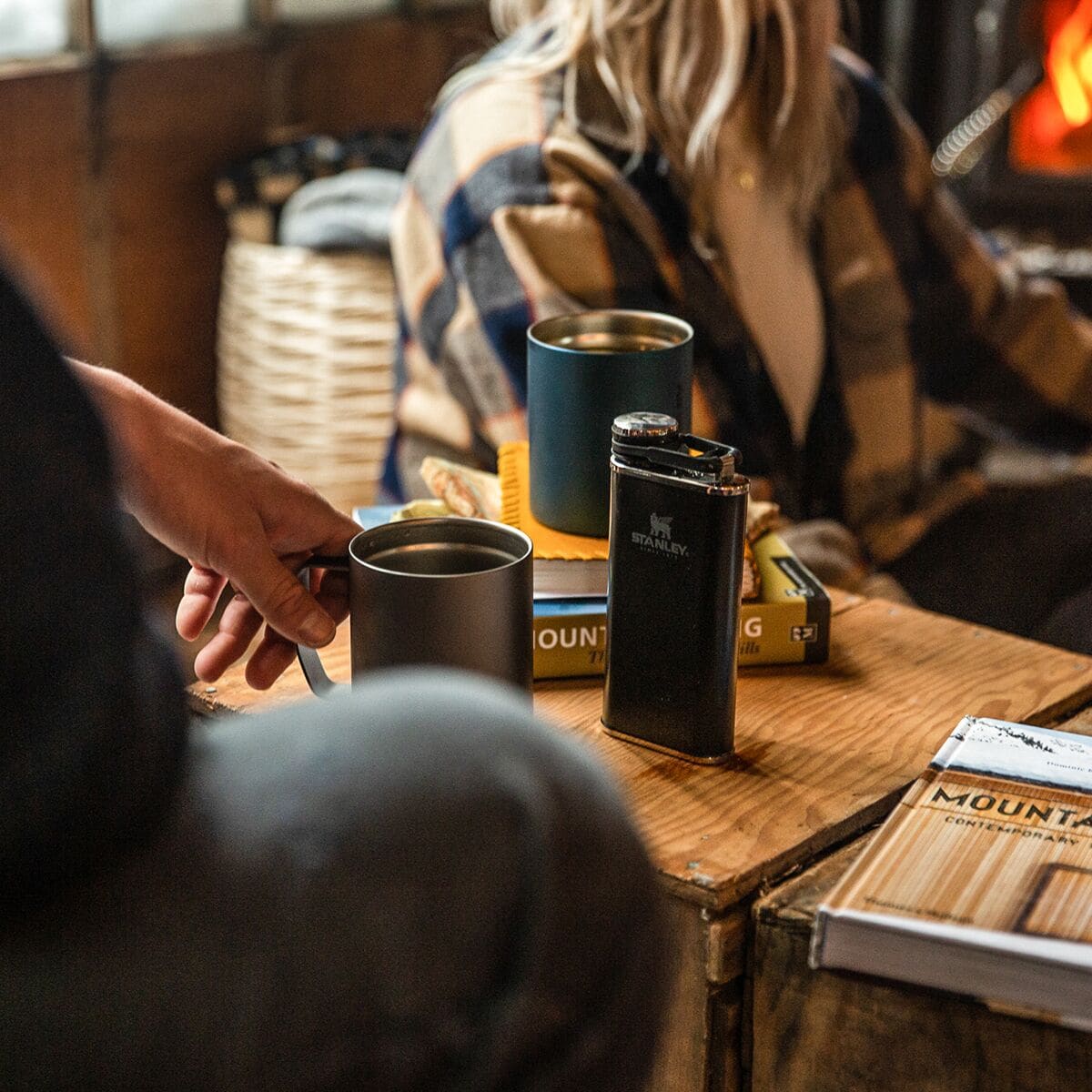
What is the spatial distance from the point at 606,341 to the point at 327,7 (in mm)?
1725

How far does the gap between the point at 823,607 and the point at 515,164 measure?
584 millimetres

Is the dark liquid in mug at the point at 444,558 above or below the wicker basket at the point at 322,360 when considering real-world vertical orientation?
above

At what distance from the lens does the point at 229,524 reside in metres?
0.73

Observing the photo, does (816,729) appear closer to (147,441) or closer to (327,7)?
(147,441)

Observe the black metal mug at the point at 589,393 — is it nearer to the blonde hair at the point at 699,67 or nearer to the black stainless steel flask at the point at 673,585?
the black stainless steel flask at the point at 673,585

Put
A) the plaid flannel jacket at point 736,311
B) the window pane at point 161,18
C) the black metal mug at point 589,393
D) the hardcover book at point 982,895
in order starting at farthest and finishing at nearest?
1. the window pane at point 161,18
2. the plaid flannel jacket at point 736,311
3. the black metal mug at point 589,393
4. the hardcover book at point 982,895

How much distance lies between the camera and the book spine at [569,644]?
85 centimetres

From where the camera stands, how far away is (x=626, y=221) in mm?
1291

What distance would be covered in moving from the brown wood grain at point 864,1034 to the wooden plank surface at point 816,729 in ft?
0.10

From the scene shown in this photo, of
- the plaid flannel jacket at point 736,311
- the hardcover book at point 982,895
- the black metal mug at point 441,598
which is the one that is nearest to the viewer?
the hardcover book at point 982,895

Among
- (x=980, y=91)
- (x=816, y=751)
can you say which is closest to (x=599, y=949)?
(x=816, y=751)

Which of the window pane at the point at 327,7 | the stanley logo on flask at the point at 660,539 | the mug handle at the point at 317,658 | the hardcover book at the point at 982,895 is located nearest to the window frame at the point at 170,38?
the window pane at the point at 327,7

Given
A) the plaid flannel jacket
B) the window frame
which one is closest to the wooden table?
the plaid flannel jacket

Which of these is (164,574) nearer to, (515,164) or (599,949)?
(515,164)
